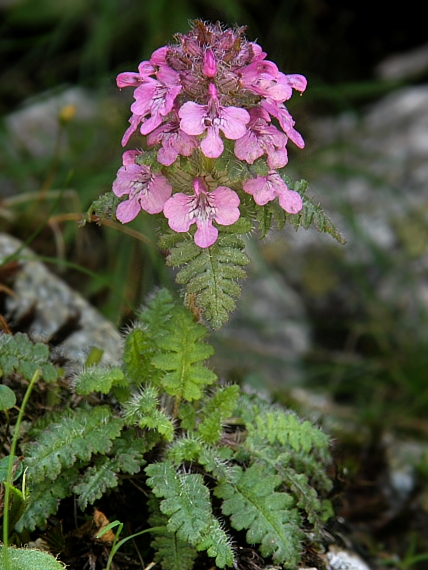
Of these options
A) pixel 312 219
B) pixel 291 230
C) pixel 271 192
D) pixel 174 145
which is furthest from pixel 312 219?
pixel 291 230

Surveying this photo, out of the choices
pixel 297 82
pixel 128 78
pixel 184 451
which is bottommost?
pixel 184 451

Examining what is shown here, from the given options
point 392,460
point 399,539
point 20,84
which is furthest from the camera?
point 20,84

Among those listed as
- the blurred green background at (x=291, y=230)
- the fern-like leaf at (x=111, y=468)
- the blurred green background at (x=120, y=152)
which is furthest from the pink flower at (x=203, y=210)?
→ the blurred green background at (x=120, y=152)

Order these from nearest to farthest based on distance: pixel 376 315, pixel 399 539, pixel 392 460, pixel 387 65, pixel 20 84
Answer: pixel 399 539, pixel 392 460, pixel 376 315, pixel 20 84, pixel 387 65

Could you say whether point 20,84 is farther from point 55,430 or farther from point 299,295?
point 55,430

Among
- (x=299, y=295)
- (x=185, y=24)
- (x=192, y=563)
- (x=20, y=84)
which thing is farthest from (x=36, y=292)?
(x=20, y=84)

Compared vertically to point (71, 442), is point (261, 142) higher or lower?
higher

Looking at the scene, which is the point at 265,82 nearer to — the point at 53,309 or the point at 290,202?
the point at 290,202

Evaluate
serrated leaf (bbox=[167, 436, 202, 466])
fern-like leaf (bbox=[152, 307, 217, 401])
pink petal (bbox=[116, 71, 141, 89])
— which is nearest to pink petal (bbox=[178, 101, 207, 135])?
pink petal (bbox=[116, 71, 141, 89])
